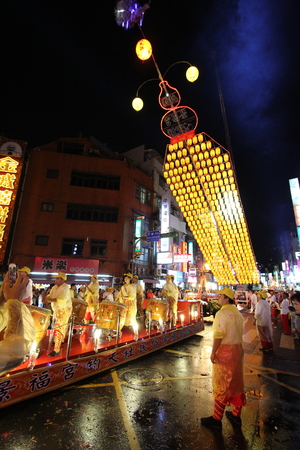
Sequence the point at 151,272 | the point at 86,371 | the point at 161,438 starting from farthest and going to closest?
the point at 151,272 → the point at 86,371 → the point at 161,438

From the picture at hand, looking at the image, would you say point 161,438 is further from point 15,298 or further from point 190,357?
point 190,357

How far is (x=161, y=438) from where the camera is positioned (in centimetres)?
315

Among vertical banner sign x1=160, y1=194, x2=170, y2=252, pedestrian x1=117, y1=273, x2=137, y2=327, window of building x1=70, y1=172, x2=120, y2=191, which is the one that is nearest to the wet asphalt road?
pedestrian x1=117, y1=273, x2=137, y2=327

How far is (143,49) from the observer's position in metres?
9.18

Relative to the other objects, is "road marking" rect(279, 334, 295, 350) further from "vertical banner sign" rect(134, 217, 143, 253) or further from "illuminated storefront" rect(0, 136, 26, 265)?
"illuminated storefront" rect(0, 136, 26, 265)

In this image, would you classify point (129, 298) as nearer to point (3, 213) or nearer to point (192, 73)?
point (192, 73)

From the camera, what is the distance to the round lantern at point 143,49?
361 inches

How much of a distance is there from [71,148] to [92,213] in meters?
8.39

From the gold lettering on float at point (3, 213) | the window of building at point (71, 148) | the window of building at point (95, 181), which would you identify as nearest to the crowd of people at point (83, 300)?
the gold lettering on float at point (3, 213)

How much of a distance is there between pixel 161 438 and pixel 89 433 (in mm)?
1013

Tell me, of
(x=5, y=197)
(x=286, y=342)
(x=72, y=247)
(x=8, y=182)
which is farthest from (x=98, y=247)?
(x=286, y=342)

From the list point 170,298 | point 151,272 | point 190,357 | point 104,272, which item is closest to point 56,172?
point 104,272

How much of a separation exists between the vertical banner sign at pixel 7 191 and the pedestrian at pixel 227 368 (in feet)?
60.1

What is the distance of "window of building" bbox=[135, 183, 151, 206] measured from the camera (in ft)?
87.6
